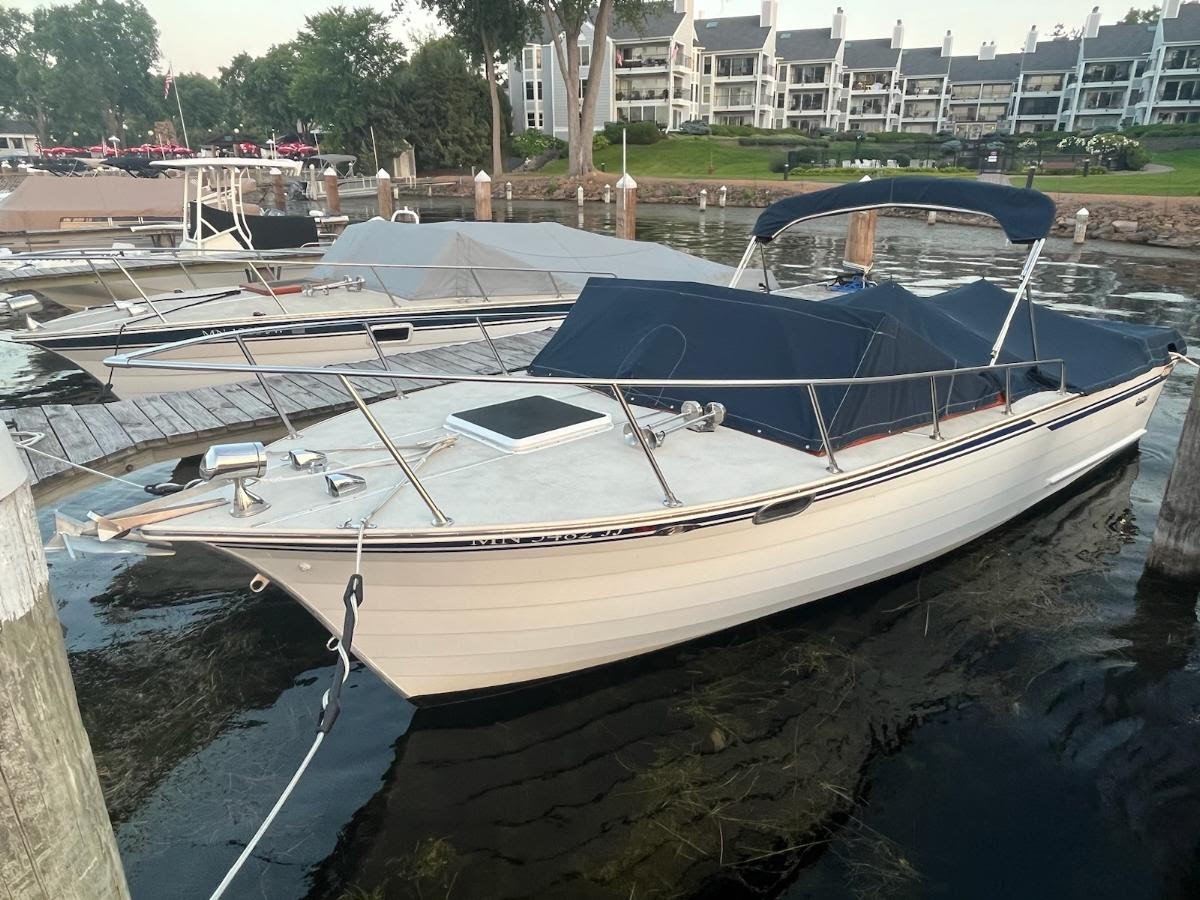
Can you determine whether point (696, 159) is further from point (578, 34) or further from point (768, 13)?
point (768, 13)

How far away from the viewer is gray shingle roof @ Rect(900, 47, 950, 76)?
251 feet

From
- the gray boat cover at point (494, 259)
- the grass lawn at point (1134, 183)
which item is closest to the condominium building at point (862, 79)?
the grass lawn at point (1134, 183)

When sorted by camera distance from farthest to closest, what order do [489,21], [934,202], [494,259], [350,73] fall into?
[350,73], [489,21], [494,259], [934,202]

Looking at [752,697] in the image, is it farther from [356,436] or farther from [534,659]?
[356,436]

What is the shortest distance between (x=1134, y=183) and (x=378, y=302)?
38285 millimetres

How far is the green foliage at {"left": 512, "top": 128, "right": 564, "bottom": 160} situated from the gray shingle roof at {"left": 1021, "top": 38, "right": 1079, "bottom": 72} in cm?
4754

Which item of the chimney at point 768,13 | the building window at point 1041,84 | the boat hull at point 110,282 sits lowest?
the boat hull at point 110,282

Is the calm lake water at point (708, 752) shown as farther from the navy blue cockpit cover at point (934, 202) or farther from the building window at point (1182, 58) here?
the building window at point (1182, 58)

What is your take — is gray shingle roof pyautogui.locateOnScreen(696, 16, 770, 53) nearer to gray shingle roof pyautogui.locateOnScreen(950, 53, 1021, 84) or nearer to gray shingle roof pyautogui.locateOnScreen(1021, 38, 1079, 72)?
gray shingle roof pyautogui.locateOnScreen(950, 53, 1021, 84)

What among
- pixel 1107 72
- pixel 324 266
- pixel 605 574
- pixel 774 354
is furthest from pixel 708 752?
pixel 1107 72

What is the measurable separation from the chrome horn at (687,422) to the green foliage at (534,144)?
187 ft

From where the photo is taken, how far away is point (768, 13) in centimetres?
7006

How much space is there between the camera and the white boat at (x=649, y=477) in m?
4.22

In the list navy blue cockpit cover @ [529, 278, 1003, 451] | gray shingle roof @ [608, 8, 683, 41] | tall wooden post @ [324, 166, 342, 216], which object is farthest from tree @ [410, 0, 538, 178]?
navy blue cockpit cover @ [529, 278, 1003, 451]
